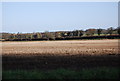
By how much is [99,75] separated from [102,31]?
12313cm

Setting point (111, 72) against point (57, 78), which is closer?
point (57, 78)

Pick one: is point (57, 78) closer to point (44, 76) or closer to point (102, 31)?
point (44, 76)

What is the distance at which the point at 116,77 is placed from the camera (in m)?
9.50

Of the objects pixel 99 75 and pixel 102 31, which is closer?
pixel 99 75

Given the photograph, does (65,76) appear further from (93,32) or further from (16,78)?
(93,32)

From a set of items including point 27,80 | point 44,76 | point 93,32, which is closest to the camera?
point 27,80

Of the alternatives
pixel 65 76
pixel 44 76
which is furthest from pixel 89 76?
pixel 44 76

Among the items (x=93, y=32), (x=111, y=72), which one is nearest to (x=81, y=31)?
(x=93, y=32)

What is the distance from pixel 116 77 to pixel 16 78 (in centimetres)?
491

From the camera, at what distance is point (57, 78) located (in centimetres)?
962

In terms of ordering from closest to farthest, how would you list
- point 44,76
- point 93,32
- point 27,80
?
point 27,80 → point 44,76 → point 93,32

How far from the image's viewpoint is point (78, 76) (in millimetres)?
9938

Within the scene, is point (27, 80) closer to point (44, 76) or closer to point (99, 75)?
point (44, 76)

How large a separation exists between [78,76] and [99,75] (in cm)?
107
